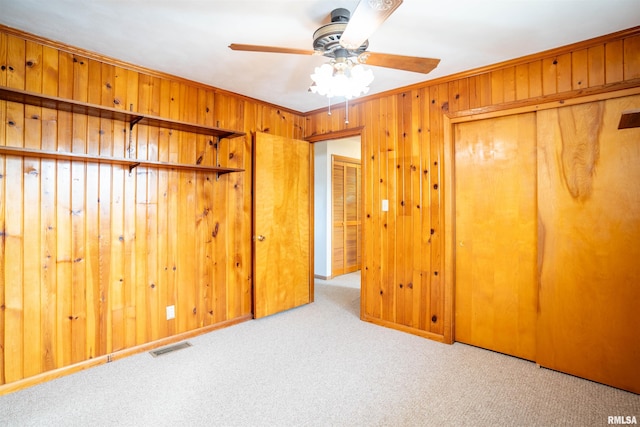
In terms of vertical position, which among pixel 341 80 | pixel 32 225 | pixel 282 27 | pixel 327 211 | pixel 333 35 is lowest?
pixel 32 225

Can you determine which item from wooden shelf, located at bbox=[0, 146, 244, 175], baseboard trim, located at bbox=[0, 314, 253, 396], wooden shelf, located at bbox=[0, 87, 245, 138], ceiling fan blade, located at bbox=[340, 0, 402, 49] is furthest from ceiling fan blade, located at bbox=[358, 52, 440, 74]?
baseboard trim, located at bbox=[0, 314, 253, 396]

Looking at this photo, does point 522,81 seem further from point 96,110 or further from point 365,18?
point 96,110

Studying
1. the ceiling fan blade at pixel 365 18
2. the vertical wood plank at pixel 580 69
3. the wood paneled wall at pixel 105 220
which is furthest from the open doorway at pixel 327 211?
the ceiling fan blade at pixel 365 18

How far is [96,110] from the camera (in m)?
2.45

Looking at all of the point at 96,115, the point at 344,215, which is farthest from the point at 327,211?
the point at 96,115

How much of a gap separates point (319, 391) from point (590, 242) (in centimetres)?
213

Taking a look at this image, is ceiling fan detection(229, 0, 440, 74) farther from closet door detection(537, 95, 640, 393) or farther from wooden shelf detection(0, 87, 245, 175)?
closet door detection(537, 95, 640, 393)

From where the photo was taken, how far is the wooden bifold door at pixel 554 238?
221cm

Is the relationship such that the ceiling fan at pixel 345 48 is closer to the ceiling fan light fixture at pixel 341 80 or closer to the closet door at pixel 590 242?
the ceiling fan light fixture at pixel 341 80

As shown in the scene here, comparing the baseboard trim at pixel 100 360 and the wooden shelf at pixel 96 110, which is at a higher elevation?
the wooden shelf at pixel 96 110

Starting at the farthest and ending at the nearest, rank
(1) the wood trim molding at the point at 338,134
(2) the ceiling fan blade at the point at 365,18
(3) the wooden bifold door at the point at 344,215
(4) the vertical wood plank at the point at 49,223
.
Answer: (3) the wooden bifold door at the point at 344,215
(1) the wood trim molding at the point at 338,134
(4) the vertical wood plank at the point at 49,223
(2) the ceiling fan blade at the point at 365,18

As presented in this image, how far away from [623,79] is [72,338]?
13.9ft

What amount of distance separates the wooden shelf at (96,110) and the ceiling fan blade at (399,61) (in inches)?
63.6

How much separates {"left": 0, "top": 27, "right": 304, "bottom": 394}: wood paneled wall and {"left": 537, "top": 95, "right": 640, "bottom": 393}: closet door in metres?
2.75
